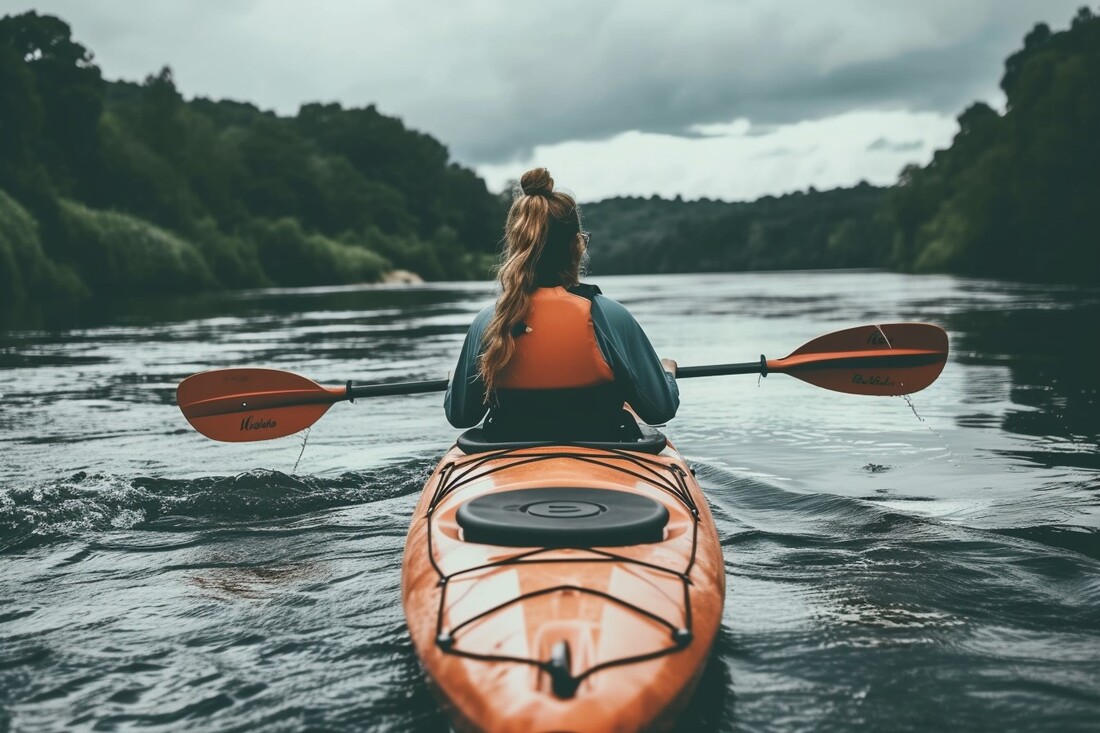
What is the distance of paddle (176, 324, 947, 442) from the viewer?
19.2 ft

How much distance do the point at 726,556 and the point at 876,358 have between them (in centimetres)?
193

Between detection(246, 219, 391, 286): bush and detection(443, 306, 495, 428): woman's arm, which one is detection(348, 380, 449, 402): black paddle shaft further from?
detection(246, 219, 391, 286): bush

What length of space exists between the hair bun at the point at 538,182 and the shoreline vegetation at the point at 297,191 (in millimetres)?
533

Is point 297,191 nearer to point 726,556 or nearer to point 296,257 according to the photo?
point 296,257

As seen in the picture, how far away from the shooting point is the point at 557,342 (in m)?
3.85

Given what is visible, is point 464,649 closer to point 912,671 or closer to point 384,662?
point 384,662

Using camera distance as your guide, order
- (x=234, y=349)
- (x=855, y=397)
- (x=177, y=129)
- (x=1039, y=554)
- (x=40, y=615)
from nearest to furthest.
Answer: (x=40, y=615), (x=1039, y=554), (x=855, y=397), (x=234, y=349), (x=177, y=129)

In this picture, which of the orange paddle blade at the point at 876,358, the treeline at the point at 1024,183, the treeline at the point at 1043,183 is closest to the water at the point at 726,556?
the orange paddle blade at the point at 876,358

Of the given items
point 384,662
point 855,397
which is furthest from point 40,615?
point 855,397

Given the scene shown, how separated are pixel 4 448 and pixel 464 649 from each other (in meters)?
6.01

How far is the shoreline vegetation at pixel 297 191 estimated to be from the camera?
35.6m

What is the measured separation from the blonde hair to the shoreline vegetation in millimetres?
233

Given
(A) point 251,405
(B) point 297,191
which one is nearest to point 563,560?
(A) point 251,405

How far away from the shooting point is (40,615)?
3.95 metres
